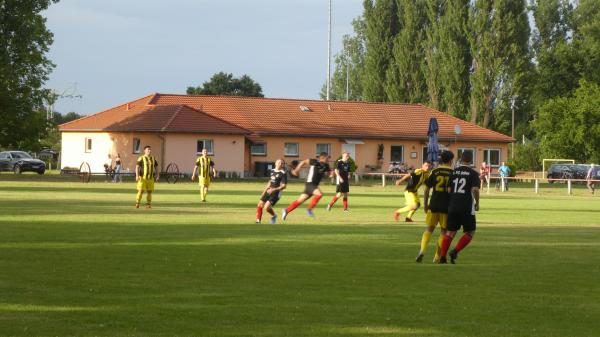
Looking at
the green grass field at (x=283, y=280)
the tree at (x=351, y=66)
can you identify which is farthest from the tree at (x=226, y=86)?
the green grass field at (x=283, y=280)

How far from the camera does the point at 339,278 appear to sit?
14.9 metres

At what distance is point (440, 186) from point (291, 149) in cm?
6292

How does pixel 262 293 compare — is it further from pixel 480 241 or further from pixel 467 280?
pixel 480 241

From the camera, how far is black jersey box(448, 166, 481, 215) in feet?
55.8

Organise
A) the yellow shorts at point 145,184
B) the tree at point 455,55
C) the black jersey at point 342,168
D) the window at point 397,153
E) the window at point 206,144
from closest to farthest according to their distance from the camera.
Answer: the yellow shorts at point 145,184
the black jersey at point 342,168
the window at point 206,144
the window at point 397,153
the tree at point 455,55

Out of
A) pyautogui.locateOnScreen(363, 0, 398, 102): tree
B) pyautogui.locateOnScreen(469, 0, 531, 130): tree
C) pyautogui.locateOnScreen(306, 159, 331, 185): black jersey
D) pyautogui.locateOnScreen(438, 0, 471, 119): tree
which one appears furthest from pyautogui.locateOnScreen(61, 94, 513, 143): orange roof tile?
pyautogui.locateOnScreen(306, 159, 331, 185): black jersey

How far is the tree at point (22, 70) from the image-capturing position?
2554 inches

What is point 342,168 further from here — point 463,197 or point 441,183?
point 463,197

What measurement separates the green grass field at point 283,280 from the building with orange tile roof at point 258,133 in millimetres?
47203

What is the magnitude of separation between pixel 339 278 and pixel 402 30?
8213 cm

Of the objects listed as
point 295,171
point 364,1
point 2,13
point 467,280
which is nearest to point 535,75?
point 364,1

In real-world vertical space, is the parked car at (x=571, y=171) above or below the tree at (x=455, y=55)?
below

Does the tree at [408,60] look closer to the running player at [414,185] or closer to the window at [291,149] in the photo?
the window at [291,149]

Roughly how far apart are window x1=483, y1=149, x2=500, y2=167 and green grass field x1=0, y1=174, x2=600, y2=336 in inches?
2356
